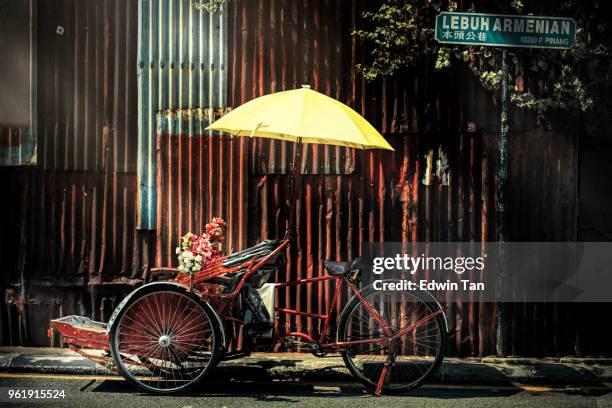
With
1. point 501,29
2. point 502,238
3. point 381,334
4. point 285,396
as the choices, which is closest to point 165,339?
point 285,396

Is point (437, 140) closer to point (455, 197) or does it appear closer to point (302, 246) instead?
point (455, 197)

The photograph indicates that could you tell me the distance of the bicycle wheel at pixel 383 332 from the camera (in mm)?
7098

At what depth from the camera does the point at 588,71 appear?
28.6 feet

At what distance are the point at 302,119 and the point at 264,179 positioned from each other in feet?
6.91

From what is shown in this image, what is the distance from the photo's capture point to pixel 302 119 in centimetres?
685

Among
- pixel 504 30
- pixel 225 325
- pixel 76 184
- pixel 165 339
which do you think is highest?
pixel 504 30

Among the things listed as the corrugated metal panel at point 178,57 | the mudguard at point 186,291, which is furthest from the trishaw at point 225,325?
the corrugated metal panel at point 178,57

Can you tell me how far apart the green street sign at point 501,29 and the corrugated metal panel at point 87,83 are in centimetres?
359

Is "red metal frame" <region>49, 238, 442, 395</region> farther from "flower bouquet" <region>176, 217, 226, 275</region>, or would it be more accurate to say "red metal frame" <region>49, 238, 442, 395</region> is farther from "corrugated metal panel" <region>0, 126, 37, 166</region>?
"corrugated metal panel" <region>0, 126, 37, 166</region>

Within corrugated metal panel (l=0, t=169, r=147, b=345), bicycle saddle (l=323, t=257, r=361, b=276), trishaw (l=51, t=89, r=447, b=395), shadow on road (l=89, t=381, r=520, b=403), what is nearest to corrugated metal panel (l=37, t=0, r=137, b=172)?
corrugated metal panel (l=0, t=169, r=147, b=345)

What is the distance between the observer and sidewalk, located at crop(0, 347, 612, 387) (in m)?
7.70

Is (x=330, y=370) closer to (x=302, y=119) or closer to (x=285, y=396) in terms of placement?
(x=285, y=396)

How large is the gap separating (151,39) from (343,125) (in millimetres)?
3080

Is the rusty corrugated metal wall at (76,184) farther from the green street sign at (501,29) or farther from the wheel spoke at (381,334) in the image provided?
the green street sign at (501,29)
